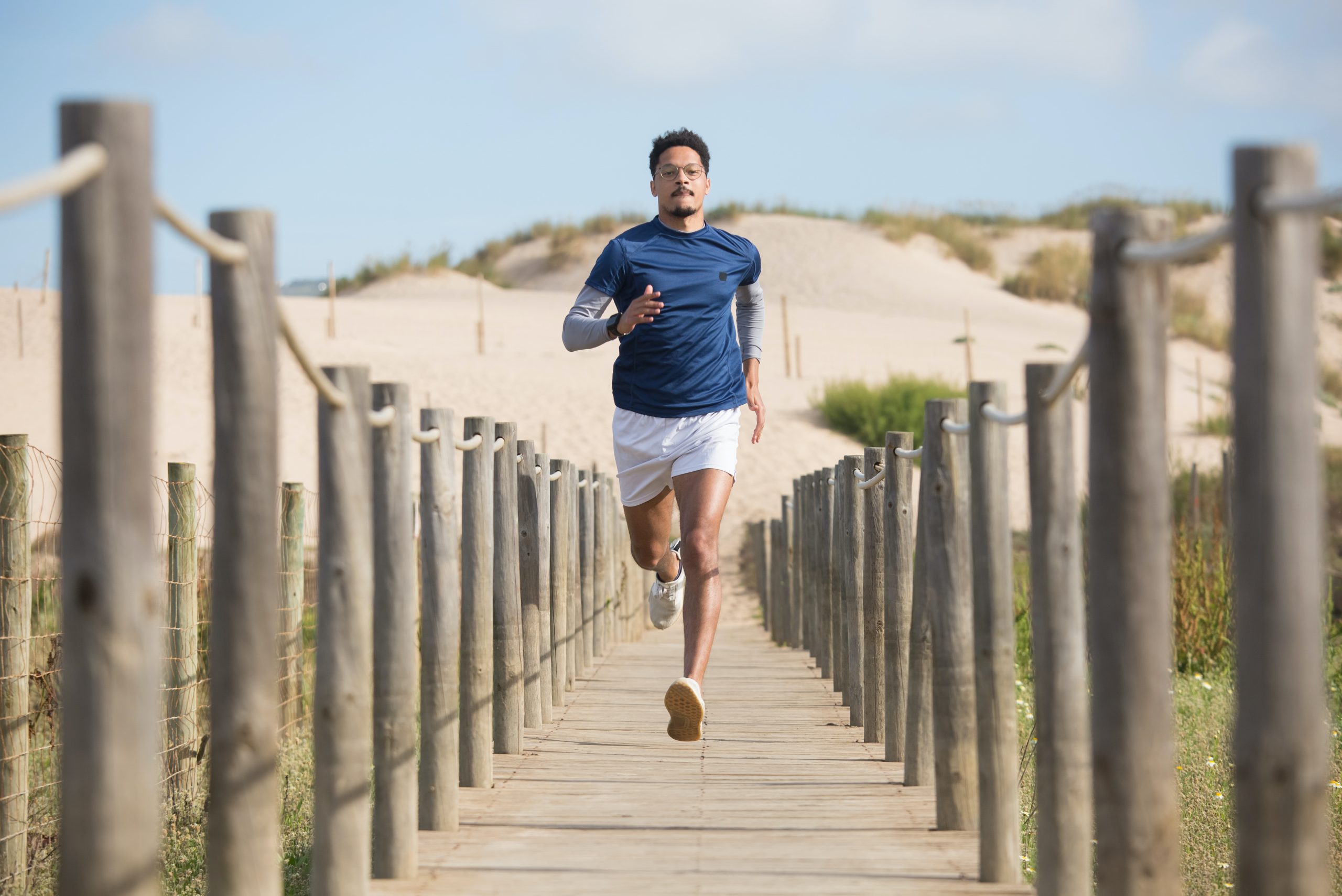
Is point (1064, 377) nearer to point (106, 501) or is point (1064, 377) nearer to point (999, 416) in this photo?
point (999, 416)

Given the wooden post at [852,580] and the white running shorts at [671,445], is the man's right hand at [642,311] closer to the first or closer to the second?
the white running shorts at [671,445]

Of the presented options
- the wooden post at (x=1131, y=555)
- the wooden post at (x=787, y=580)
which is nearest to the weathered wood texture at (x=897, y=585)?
the wooden post at (x=1131, y=555)

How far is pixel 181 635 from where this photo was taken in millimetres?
5691

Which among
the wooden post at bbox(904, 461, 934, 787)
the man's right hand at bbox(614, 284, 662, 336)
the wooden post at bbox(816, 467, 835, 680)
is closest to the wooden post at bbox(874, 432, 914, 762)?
the wooden post at bbox(904, 461, 934, 787)

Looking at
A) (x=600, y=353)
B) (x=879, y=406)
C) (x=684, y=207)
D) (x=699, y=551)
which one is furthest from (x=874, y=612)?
(x=600, y=353)

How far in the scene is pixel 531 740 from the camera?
5.42 metres

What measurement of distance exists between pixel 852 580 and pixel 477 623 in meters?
2.28

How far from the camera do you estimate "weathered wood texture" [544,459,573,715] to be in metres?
6.43

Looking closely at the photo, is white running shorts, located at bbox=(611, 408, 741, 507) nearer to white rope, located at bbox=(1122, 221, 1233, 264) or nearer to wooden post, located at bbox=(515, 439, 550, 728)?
wooden post, located at bbox=(515, 439, 550, 728)

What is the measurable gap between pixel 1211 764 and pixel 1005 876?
3.75 m

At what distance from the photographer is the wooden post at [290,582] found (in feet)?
22.1

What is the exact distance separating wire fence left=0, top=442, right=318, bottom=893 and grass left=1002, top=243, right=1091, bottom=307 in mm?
48021

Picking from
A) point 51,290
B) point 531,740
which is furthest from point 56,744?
point 51,290

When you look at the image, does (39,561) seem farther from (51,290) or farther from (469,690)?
(51,290)
